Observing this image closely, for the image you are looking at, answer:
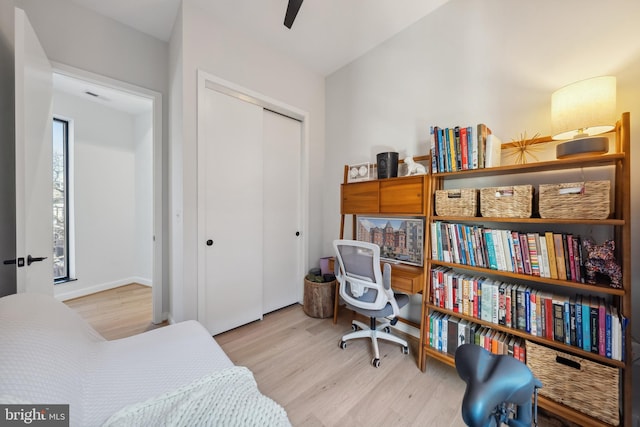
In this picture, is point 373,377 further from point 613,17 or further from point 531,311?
point 613,17

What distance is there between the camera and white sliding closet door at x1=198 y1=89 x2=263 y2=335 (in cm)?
210

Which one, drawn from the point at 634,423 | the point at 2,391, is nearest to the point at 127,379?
the point at 2,391

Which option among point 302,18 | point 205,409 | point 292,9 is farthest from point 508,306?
point 302,18

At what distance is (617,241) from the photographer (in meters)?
1.23

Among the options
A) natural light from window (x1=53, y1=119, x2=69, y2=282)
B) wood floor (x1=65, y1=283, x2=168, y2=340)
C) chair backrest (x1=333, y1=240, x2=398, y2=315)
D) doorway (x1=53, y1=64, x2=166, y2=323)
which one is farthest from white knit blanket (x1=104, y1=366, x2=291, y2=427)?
natural light from window (x1=53, y1=119, x2=69, y2=282)

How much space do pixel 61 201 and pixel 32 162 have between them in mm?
2346

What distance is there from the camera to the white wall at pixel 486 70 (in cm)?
131

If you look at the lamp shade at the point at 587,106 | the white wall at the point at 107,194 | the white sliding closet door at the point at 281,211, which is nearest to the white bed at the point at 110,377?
the white sliding closet door at the point at 281,211

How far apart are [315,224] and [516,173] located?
6.55 feet

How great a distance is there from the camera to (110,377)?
0.85 meters

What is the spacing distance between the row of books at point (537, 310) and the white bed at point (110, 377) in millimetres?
1416

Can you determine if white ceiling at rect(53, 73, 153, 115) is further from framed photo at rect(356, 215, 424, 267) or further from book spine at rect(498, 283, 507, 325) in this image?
book spine at rect(498, 283, 507, 325)

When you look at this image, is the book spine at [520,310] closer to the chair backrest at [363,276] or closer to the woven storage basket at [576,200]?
the woven storage basket at [576,200]

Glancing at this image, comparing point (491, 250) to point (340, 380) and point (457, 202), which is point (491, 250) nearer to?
point (457, 202)
